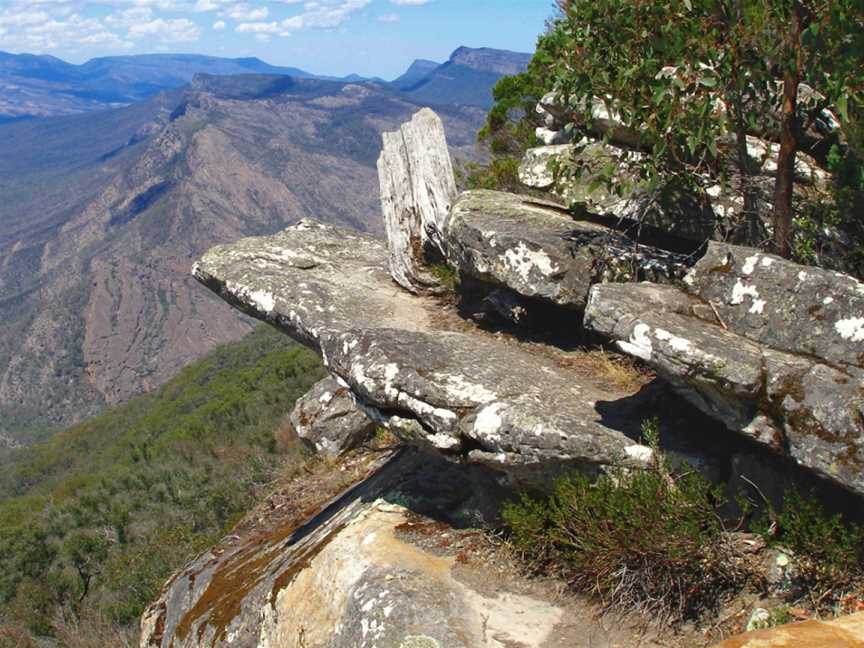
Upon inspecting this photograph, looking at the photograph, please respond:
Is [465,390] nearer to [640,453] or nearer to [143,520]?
[640,453]

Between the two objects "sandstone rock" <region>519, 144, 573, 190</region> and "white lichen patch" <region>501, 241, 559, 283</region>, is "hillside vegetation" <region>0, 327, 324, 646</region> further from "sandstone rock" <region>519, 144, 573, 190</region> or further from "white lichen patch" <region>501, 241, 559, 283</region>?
"sandstone rock" <region>519, 144, 573, 190</region>

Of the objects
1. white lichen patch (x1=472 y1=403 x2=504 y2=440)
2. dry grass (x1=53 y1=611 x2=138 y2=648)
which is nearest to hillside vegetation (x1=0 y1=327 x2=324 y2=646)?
dry grass (x1=53 y1=611 x2=138 y2=648)

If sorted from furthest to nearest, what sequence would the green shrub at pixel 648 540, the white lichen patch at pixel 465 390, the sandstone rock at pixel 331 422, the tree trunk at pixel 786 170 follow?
the sandstone rock at pixel 331 422, the white lichen patch at pixel 465 390, the tree trunk at pixel 786 170, the green shrub at pixel 648 540

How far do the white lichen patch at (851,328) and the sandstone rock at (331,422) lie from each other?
25.1 feet

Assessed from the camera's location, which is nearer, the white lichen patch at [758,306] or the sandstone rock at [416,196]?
the white lichen patch at [758,306]

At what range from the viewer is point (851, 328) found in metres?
5.59

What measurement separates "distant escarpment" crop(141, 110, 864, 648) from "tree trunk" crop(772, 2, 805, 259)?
2.99 feet

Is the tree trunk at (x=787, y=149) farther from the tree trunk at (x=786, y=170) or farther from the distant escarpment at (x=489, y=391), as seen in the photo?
the distant escarpment at (x=489, y=391)

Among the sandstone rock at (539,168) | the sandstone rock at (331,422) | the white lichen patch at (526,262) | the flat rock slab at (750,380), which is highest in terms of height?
the sandstone rock at (539,168)

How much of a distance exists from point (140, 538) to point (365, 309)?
45.6 feet

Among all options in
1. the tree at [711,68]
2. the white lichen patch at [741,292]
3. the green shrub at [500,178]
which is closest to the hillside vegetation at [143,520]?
the green shrub at [500,178]

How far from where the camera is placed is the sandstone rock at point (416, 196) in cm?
1069

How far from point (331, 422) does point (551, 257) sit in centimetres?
585

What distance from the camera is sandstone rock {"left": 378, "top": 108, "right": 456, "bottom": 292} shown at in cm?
1069
